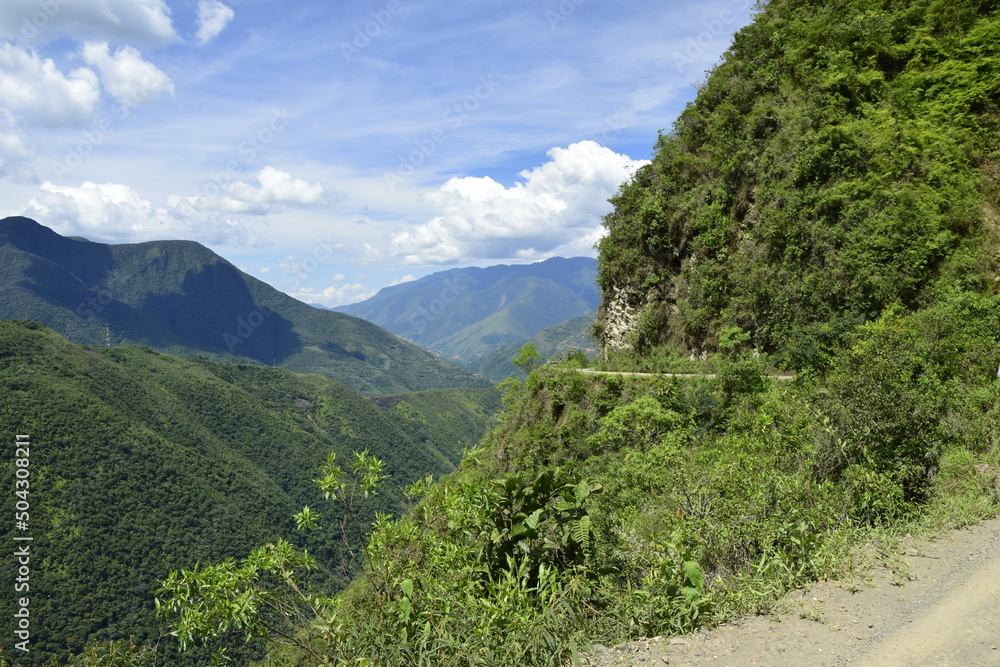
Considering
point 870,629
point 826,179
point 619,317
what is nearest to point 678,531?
point 870,629

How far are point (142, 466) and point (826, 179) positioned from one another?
103403mm

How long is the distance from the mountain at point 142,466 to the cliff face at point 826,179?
20314mm

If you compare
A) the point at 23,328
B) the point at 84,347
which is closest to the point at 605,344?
the point at 23,328

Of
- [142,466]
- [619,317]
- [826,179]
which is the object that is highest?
[826,179]

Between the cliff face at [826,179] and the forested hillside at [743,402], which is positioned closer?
the forested hillside at [743,402]

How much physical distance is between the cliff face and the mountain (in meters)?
20.3

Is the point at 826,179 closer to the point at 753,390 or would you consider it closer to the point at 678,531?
the point at 753,390

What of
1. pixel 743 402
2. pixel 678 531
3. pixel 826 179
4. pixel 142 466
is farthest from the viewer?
pixel 142 466

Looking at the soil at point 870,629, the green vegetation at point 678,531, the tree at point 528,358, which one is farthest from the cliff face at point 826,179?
the soil at point 870,629

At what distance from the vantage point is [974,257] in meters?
12.1

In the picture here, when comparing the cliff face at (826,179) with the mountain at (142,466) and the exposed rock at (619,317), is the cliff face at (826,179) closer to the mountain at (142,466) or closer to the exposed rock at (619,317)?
the exposed rock at (619,317)

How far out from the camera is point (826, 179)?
50.3 ft

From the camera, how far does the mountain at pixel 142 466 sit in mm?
58031

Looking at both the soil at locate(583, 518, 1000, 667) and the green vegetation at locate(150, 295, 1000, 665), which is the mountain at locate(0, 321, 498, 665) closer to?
the green vegetation at locate(150, 295, 1000, 665)
